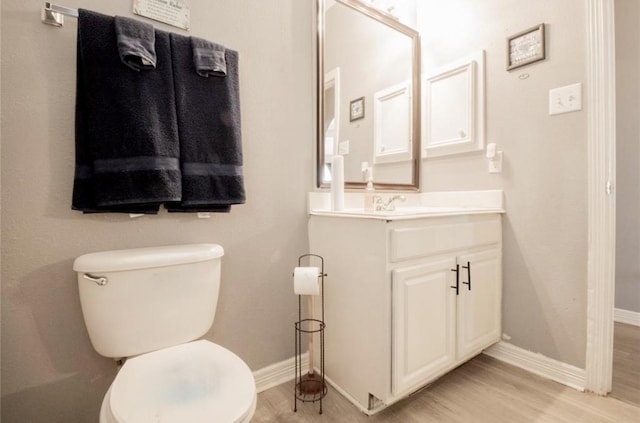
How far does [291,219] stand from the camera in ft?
5.00

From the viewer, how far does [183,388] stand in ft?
2.62

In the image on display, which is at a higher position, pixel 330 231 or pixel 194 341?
pixel 330 231

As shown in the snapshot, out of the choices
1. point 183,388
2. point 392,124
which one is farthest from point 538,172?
point 183,388

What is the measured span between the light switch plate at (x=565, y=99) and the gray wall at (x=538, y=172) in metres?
0.02

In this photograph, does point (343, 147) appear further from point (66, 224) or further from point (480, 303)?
point (66, 224)

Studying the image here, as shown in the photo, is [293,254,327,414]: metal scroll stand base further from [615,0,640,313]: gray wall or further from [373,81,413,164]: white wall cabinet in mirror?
[615,0,640,313]: gray wall

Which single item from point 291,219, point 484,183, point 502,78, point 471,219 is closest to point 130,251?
point 291,219

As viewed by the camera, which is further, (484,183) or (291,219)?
(484,183)

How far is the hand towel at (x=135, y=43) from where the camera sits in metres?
1.00

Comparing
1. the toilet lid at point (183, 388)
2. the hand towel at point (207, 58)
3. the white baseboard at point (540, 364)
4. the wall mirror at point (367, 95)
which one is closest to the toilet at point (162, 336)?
the toilet lid at point (183, 388)

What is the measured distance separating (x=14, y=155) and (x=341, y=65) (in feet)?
4.66

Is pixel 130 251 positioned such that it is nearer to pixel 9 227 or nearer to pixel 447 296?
pixel 9 227

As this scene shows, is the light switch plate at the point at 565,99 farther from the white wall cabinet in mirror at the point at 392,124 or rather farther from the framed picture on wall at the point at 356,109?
the framed picture on wall at the point at 356,109

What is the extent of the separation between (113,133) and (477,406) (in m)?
1.75
